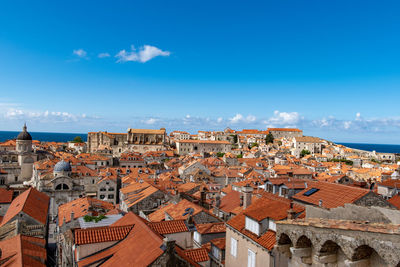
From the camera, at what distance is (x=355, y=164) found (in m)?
137

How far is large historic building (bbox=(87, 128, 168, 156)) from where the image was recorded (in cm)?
15738

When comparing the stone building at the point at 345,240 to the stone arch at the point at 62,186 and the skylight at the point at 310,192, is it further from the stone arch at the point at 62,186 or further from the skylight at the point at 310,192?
the stone arch at the point at 62,186

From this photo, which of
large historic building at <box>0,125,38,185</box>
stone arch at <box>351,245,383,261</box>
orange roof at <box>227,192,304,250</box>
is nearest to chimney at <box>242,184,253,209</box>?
orange roof at <box>227,192,304,250</box>

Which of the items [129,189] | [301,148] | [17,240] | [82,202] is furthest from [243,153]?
[17,240]

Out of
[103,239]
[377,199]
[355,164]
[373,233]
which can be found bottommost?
[355,164]

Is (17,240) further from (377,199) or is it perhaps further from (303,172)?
(303,172)

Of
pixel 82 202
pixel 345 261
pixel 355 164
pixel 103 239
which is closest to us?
pixel 345 261

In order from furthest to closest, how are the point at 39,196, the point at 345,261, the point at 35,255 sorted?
the point at 39,196, the point at 35,255, the point at 345,261

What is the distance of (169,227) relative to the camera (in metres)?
21.2

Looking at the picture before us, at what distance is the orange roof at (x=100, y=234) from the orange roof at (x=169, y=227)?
299 centimetres

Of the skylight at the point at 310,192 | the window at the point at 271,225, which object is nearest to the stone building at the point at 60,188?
the skylight at the point at 310,192

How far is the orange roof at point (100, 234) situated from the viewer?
1650 centimetres

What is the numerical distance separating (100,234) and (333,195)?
14.6 m

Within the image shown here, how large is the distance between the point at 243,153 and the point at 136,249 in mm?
135188
